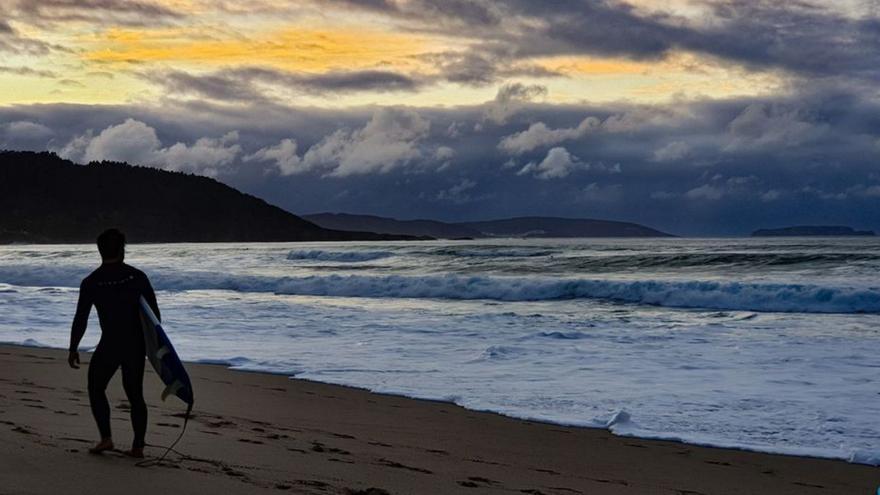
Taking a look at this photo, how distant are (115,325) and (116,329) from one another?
0.03 m

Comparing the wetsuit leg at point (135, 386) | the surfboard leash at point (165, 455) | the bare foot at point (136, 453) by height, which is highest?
the wetsuit leg at point (135, 386)

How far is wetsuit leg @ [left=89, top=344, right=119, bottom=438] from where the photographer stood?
5.60 meters

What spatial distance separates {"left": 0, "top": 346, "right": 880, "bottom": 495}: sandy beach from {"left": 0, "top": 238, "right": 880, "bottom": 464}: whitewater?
0.58 meters


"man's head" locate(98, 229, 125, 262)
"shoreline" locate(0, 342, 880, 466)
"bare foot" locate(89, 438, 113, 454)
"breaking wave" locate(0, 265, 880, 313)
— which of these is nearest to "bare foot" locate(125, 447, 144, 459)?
"bare foot" locate(89, 438, 113, 454)

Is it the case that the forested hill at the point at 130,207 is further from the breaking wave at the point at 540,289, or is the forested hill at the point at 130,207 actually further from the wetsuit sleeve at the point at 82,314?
the wetsuit sleeve at the point at 82,314

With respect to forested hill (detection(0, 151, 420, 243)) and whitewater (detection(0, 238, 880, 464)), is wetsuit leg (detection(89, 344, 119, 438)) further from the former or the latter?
forested hill (detection(0, 151, 420, 243))

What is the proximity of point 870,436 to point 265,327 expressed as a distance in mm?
11416

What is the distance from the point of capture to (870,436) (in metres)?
7.53

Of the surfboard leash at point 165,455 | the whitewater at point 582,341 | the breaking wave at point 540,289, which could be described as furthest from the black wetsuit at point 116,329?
the breaking wave at point 540,289

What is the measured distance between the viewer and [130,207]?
406ft

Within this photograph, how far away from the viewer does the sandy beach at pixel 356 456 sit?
5.16 metres

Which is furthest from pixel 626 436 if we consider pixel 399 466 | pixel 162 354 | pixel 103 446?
pixel 103 446

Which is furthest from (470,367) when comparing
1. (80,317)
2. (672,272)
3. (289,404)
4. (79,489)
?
(672,272)

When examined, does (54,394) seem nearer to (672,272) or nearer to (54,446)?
(54,446)
